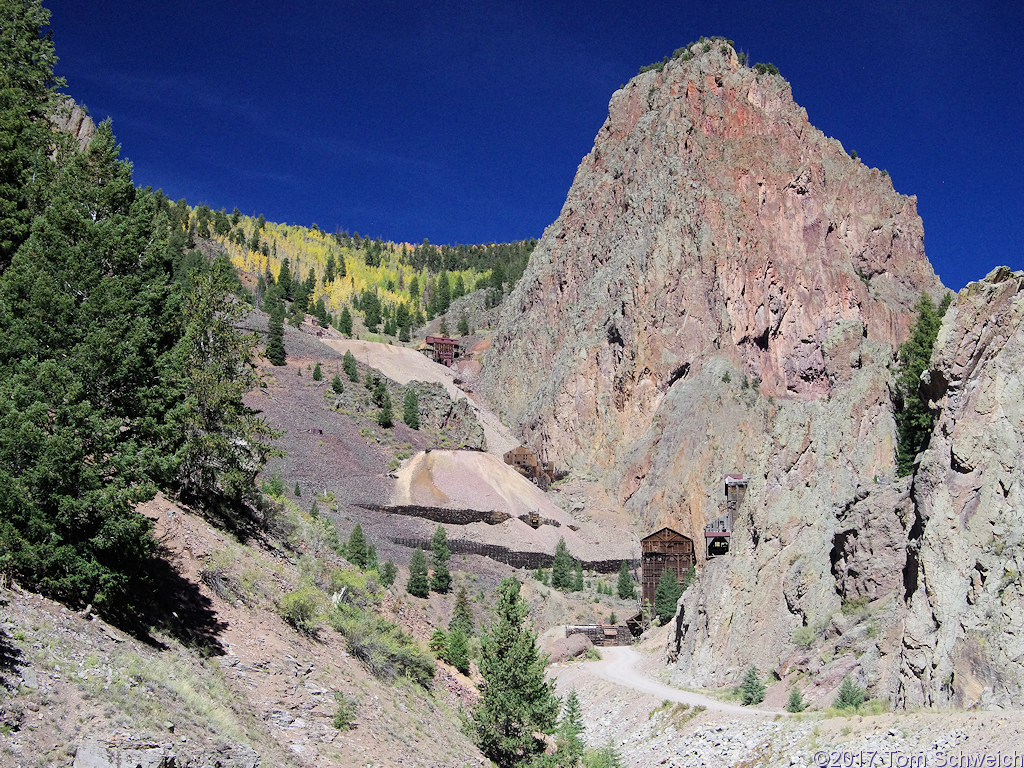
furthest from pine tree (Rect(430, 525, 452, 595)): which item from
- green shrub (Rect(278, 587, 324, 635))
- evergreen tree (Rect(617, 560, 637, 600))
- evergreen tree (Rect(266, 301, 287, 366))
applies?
green shrub (Rect(278, 587, 324, 635))

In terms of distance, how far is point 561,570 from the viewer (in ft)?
221

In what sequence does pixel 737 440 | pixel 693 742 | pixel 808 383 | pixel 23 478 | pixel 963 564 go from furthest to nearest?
pixel 808 383 → pixel 737 440 → pixel 693 742 → pixel 963 564 → pixel 23 478

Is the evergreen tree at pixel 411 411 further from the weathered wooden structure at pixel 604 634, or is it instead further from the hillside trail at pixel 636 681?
the hillside trail at pixel 636 681

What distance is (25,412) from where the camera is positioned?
1373cm

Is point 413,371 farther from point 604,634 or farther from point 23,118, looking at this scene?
Answer: point 23,118

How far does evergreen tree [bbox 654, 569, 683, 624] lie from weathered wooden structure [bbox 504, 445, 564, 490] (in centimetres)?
3952

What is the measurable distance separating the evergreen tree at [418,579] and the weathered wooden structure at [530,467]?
3868 cm

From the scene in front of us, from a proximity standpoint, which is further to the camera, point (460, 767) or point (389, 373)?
point (389, 373)

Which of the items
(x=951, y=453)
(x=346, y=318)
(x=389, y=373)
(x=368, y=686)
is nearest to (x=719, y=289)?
(x=389, y=373)

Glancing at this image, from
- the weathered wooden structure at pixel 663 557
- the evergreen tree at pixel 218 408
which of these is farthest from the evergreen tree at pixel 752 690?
the weathered wooden structure at pixel 663 557

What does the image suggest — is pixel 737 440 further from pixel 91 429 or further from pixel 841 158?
pixel 91 429

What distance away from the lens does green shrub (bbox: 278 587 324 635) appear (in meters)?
20.2

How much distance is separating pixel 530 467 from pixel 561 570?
32.6m

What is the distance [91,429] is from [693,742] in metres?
21.9
